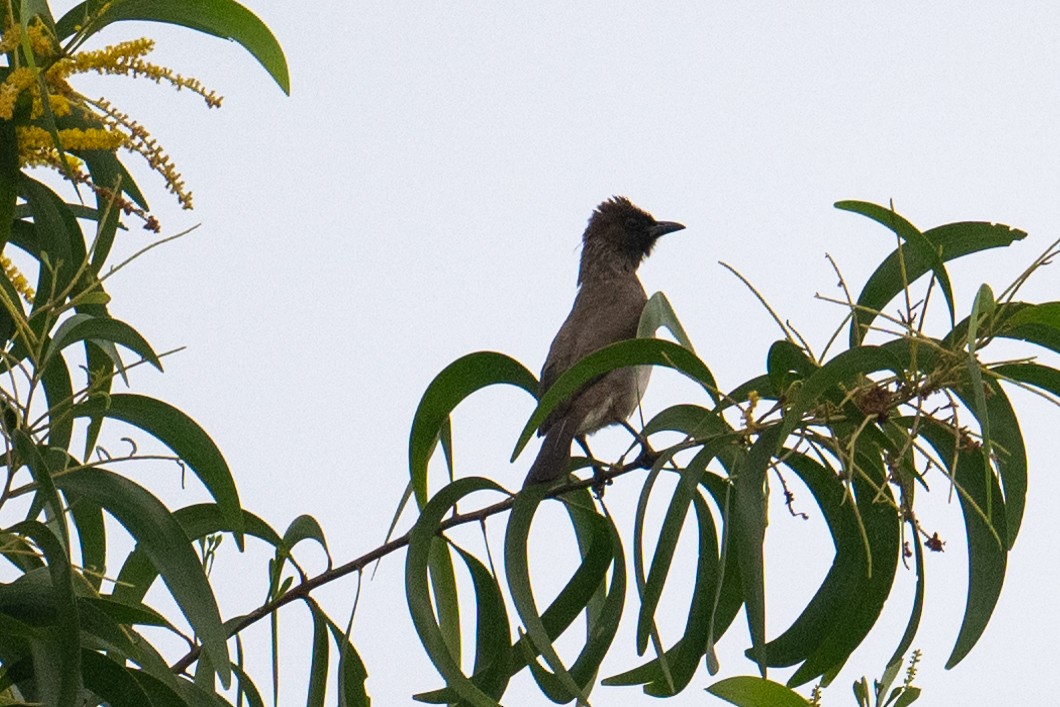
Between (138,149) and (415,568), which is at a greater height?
(138,149)

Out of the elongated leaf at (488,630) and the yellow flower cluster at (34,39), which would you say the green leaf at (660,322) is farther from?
the yellow flower cluster at (34,39)

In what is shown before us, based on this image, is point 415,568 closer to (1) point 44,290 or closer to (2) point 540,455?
(1) point 44,290

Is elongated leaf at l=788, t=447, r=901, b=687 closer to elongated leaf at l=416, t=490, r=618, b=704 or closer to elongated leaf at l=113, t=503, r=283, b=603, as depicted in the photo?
elongated leaf at l=416, t=490, r=618, b=704

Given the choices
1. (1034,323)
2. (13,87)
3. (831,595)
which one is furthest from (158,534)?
(1034,323)

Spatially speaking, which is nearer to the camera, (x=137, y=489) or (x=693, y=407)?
(x=137, y=489)

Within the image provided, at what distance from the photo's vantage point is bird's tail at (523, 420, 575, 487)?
278 centimetres

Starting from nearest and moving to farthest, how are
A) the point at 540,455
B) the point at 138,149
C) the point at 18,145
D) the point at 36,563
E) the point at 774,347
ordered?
the point at 138,149 → the point at 18,145 → the point at 774,347 → the point at 36,563 → the point at 540,455

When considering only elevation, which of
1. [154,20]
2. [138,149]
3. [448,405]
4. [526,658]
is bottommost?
[526,658]

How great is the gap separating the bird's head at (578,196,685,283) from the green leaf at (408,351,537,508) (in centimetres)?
376

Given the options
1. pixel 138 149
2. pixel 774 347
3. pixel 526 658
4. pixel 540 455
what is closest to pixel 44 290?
pixel 138 149

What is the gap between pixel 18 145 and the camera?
204 centimetres

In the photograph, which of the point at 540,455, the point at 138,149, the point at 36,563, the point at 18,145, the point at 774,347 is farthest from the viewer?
the point at 540,455

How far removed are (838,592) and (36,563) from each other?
144 centimetres

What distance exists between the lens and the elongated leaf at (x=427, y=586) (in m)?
2.20
